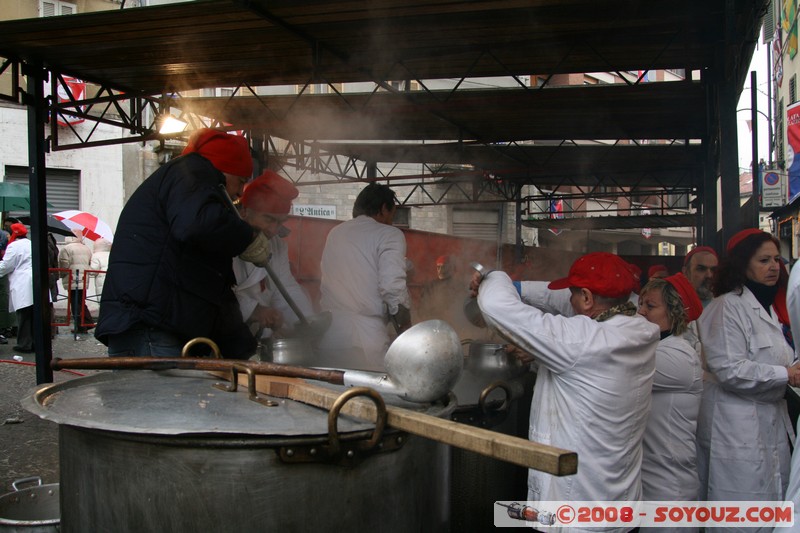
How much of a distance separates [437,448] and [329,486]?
0.45m

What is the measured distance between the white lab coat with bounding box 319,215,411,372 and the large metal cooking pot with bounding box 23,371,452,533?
6.57 ft

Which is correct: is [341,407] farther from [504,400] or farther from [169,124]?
[169,124]

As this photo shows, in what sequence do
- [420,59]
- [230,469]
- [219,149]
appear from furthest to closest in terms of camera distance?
[420,59] < [219,149] < [230,469]

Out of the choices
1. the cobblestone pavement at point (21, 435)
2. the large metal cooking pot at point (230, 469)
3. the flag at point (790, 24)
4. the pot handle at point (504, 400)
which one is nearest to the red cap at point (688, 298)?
the pot handle at point (504, 400)

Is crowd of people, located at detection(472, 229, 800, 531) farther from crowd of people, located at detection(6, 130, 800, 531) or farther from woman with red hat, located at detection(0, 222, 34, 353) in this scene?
woman with red hat, located at detection(0, 222, 34, 353)

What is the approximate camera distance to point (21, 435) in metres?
4.92

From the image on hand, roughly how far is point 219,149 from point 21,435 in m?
3.60

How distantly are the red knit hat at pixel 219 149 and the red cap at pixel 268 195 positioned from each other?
0.68m

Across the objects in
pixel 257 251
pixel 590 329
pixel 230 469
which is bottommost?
pixel 230 469

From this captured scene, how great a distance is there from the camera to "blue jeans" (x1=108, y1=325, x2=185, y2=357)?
2.57 m

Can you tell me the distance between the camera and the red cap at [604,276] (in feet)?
7.54

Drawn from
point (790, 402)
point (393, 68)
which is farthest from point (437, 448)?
point (393, 68)

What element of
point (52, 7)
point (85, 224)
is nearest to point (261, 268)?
point (85, 224)

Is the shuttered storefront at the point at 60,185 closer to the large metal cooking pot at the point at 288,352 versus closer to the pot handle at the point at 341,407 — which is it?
the large metal cooking pot at the point at 288,352
